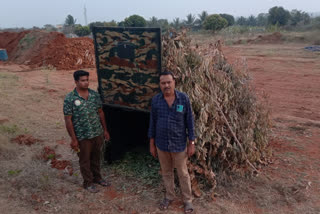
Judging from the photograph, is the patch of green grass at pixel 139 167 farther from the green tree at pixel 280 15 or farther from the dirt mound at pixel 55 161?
the green tree at pixel 280 15

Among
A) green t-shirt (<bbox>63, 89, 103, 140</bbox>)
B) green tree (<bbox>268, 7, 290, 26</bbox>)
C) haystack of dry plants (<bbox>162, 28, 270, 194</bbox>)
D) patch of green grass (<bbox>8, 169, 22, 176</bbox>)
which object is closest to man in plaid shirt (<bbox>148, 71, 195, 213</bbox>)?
haystack of dry plants (<bbox>162, 28, 270, 194</bbox>)

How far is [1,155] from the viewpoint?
17.6 ft

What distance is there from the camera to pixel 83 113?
12.0ft

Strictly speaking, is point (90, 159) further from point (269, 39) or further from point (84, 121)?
point (269, 39)

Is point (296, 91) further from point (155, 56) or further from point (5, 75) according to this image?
point (5, 75)

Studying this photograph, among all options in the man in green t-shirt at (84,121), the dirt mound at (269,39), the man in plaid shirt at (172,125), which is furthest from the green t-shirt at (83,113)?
the dirt mound at (269,39)

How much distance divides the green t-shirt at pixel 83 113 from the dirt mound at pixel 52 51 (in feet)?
43.8

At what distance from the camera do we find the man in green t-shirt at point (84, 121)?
3586mm

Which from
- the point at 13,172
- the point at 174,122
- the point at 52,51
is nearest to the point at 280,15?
the point at 52,51

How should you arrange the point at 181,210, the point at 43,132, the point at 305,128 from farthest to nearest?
the point at 43,132, the point at 305,128, the point at 181,210

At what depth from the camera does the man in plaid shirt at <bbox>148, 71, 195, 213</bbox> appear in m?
3.18

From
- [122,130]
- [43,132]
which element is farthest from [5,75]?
[122,130]

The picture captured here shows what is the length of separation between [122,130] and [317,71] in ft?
34.7

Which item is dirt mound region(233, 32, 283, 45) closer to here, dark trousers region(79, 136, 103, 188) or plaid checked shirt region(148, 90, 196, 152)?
dark trousers region(79, 136, 103, 188)
